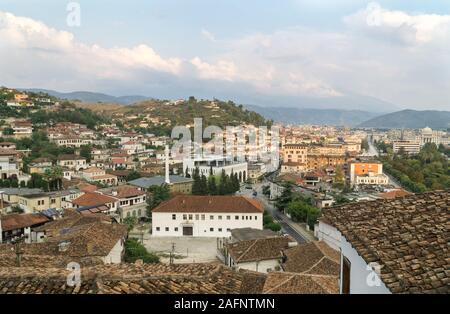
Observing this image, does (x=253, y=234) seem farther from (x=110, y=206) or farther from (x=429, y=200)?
(x=429, y=200)

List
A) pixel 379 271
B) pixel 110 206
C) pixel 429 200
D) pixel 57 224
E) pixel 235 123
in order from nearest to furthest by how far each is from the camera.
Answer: pixel 379 271, pixel 429 200, pixel 57 224, pixel 110 206, pixel 235 123

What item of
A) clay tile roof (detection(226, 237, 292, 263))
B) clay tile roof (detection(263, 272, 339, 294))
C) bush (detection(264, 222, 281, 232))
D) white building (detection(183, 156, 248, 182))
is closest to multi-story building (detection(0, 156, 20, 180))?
white building (detection(183, 156, 248, 182))

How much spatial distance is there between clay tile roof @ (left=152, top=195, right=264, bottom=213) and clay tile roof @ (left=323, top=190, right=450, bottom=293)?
22543 millimetres

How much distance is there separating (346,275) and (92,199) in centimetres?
2655

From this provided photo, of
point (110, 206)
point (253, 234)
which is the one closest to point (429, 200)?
point (253, 234)

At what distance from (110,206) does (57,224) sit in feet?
30.5

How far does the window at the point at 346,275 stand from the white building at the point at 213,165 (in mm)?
43146

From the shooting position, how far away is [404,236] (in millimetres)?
3703

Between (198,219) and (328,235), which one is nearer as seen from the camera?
(328,235)

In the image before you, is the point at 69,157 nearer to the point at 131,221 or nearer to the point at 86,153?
the point at 86,153

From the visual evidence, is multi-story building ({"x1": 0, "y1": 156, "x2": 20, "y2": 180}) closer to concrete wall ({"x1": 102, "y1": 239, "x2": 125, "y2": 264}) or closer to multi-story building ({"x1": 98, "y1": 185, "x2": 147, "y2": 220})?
multi-story building ({"x1": 98, "y1": 185, "x2": 147, "y2": 220})

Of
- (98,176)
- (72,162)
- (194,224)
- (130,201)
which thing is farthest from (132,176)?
(194,224)

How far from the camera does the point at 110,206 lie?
29156 millimetres

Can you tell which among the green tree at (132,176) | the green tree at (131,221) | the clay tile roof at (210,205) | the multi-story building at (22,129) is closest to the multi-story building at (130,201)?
the green tree at (131,221)
